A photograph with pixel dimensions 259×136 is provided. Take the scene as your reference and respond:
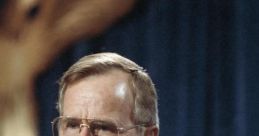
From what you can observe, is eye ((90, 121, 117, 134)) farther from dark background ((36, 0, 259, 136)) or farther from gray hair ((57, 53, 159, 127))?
dark background ((36, 0, 259, 136))

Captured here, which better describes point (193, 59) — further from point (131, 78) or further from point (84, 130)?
point (84, 130)

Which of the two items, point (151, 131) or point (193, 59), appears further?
point (193, 59)

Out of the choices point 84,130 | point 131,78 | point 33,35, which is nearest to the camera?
point 84,130

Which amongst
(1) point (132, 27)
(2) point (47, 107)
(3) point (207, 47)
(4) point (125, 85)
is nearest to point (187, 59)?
(3) point (207, 47)

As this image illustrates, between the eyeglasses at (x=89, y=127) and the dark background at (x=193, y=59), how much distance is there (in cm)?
124

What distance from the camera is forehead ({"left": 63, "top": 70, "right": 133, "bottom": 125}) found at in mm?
1106

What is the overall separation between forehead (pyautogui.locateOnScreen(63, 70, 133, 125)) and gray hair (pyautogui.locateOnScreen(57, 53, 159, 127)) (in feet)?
0.04

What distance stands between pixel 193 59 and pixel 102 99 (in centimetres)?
126

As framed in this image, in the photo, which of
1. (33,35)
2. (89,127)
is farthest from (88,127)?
(33,35)

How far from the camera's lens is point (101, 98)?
1.12 meters

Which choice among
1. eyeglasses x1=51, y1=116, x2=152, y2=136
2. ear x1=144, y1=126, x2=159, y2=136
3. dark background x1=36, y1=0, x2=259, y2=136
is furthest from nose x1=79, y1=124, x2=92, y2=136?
dark background x1=36, y1=0, x2=259, y2=136

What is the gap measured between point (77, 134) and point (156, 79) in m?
1.32

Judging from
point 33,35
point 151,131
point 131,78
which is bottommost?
point 151,131

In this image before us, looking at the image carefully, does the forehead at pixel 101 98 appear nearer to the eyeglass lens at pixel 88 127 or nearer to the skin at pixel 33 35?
the eyeglass lens at pixel 88 127
